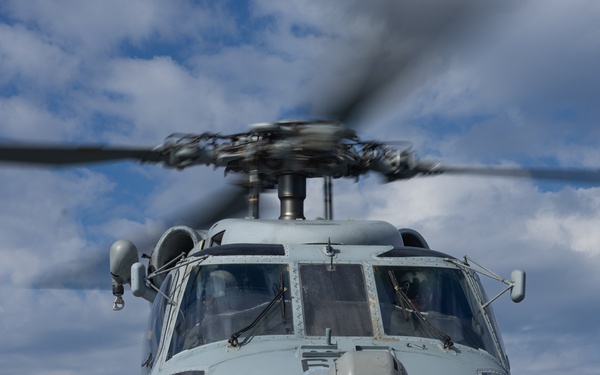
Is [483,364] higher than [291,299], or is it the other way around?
[291,299]

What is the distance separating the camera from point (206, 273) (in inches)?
388

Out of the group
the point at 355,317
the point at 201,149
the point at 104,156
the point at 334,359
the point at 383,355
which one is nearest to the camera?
the point at 383,355

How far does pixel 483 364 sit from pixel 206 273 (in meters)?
2.69

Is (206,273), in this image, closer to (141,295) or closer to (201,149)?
(141,295)

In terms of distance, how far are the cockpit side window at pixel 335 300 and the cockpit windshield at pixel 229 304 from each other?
189 millimetres

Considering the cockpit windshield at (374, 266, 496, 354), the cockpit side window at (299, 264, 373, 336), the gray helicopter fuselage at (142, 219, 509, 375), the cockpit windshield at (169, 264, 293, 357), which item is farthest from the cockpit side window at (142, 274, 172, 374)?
the cockpit windshield at (374, 266, 496, 354)

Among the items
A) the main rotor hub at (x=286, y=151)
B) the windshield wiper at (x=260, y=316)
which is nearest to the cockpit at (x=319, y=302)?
the windshield wiper at (x=260, y=316)

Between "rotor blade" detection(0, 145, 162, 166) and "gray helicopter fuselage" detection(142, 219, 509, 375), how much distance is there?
1.28 m

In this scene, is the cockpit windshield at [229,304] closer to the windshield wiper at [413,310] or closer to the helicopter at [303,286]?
the helicopter at [303,286]

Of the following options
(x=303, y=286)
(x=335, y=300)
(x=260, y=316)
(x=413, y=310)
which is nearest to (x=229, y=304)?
(x=260, y=316)

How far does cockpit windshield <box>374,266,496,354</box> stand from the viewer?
952 cm

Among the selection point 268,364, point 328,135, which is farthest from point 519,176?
point 268,364

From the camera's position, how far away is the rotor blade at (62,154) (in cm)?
930

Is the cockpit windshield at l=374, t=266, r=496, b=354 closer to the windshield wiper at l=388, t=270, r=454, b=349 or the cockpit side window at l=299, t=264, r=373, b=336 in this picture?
the windshield wiper at l=388, t=270, r=454, b=349
